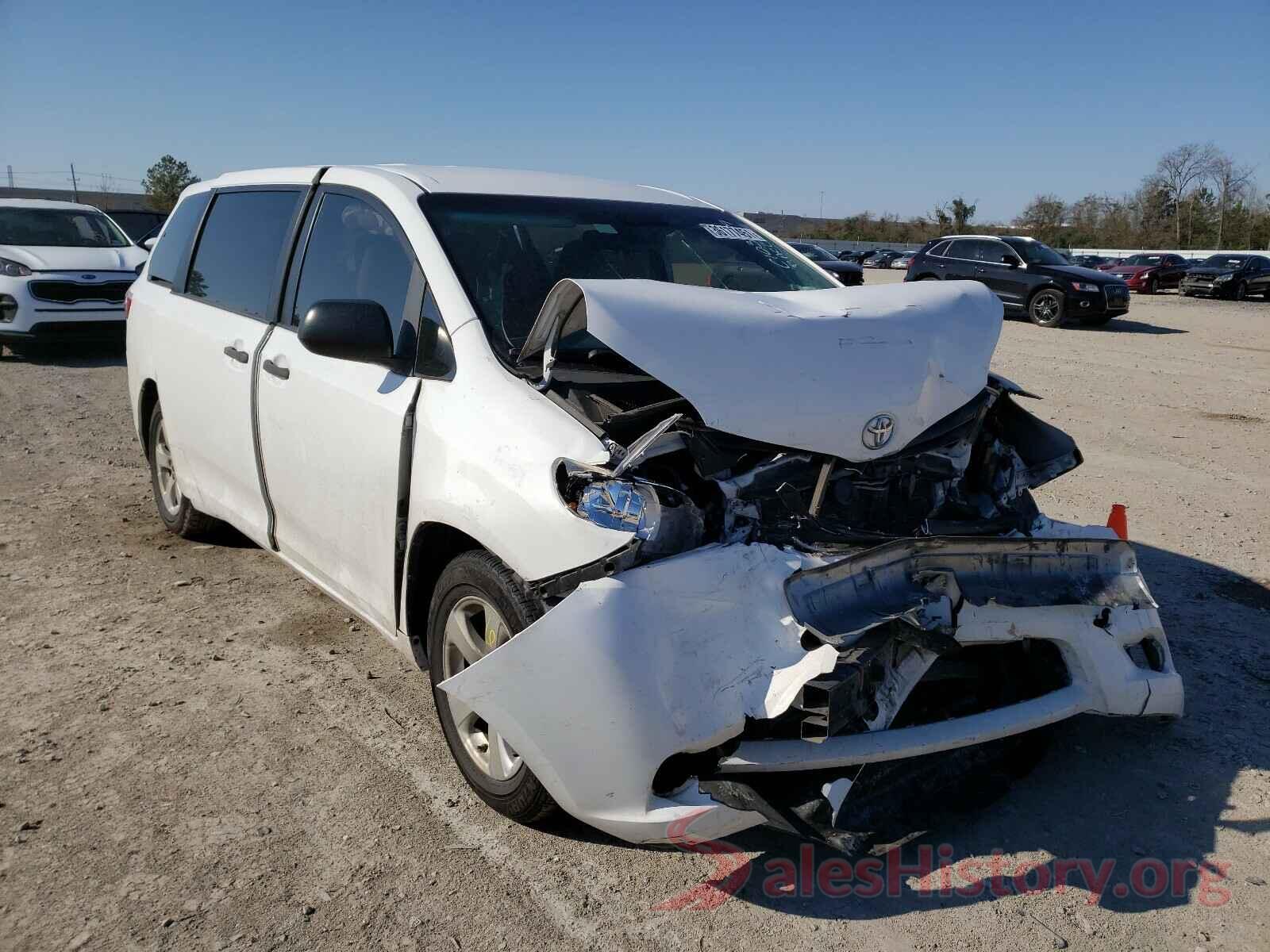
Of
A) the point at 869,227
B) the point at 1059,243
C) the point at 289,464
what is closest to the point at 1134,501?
the point at 289,464

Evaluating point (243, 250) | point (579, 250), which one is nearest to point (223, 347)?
point (243, 250)

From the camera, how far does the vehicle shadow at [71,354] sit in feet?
40.0

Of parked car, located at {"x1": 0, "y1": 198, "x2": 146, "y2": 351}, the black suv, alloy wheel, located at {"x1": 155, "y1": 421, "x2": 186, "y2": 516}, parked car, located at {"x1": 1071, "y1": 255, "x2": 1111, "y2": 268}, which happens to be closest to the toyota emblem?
alloy wheel, located at {"x1": 155, "y1": 421, "x2": 186, "y2": 516}

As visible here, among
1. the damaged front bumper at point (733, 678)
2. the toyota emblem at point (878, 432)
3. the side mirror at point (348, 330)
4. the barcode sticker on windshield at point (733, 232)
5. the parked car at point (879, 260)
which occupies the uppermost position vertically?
the barcode sticker on windshield at point (733, 232)

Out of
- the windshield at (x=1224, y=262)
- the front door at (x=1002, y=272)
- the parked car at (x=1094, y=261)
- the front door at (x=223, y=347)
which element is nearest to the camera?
the front door at (x=223, y=347)

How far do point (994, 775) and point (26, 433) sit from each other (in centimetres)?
813

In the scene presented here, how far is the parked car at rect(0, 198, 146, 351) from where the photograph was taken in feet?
38.2

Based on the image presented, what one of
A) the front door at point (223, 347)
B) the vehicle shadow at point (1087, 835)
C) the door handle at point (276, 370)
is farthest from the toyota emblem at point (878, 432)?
the front door at point (223, 347)

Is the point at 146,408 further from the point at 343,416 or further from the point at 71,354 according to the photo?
the point at 71,354

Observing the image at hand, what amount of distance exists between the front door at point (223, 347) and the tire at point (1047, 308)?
1688 cm

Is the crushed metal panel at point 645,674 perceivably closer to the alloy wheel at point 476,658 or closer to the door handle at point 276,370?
the alloy wheel at point 476,658

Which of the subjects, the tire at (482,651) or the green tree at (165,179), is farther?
the green tree at (165,179)
